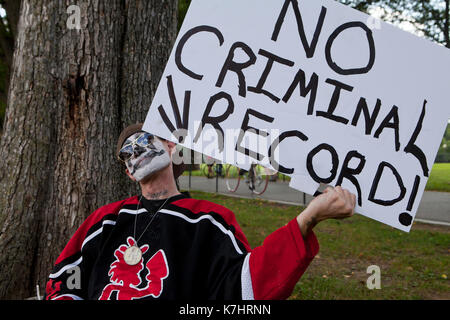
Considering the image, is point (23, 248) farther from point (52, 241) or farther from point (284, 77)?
point (284, 77)

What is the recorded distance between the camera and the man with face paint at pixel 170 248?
1449 mm

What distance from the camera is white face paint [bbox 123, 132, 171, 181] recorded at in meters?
1.84

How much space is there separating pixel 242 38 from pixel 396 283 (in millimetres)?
3911

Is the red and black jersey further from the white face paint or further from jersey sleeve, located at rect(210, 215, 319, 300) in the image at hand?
the white face paint

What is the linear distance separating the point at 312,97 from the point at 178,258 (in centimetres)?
96

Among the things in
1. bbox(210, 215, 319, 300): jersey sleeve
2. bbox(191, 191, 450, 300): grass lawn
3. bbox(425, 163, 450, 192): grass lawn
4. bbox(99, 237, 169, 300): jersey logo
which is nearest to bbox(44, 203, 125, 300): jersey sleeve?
bbox(99, 237, 169, 300): jersey logo

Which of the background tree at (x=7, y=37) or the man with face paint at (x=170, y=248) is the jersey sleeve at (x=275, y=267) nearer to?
the man with face paint at (x=170, y=248)

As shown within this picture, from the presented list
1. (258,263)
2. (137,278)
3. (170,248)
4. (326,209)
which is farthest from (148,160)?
(326,209)

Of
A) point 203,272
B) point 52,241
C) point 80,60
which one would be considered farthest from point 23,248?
point 203,272

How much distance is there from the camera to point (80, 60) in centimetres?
259

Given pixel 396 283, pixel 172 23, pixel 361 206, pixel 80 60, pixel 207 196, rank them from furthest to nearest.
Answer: pixel 207 196 → pixel 396 283 → pixel 172 23 → pixel 80 60 → pixel 361 206

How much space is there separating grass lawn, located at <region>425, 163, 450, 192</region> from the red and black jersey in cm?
1140

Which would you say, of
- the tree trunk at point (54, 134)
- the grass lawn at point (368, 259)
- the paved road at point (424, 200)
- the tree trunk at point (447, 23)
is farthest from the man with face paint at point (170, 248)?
the tree trunk at point (447, 23)

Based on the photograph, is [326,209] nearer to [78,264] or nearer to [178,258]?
[178,258]
